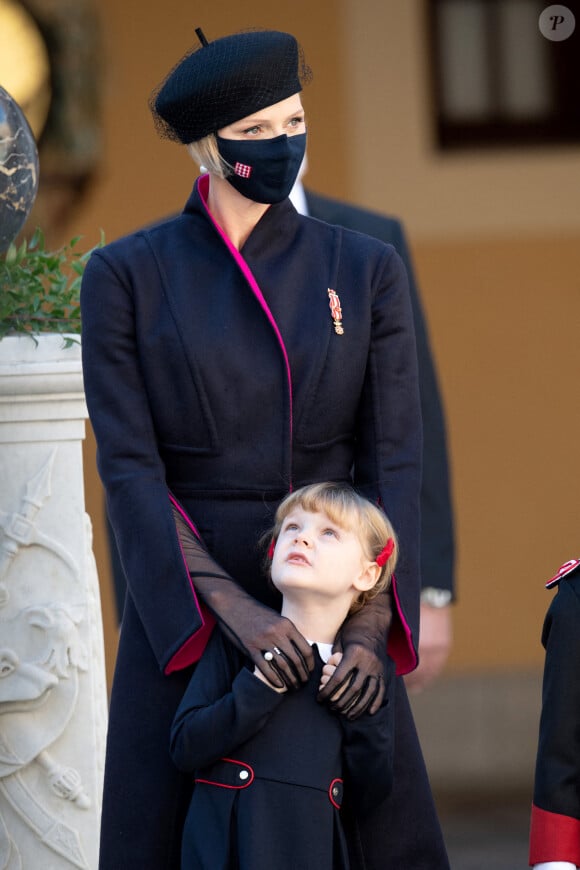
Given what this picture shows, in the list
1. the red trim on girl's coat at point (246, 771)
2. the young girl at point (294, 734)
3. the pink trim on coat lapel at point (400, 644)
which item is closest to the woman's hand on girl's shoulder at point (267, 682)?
the young girl at point (294, 734)

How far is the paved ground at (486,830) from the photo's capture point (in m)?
6.59

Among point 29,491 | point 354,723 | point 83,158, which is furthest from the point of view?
point 83,158

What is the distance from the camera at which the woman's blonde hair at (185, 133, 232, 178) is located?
10.2ft

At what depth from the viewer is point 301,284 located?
10.3 feet

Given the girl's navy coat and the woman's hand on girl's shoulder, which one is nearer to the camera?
the woman's hand on girl's shoulder

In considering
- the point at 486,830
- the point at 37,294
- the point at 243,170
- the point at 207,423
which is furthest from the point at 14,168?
the point at 486,830

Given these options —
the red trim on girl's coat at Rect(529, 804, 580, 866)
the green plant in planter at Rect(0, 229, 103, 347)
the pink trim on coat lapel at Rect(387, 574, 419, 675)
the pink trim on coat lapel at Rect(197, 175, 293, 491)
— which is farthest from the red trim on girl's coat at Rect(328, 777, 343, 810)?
the green plant in planter at Rect(0, 229, 103, 347)

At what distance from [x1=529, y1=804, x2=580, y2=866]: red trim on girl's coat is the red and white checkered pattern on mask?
3.49 feet

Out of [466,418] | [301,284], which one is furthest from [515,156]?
[301,284]

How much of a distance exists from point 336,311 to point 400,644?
52 cm

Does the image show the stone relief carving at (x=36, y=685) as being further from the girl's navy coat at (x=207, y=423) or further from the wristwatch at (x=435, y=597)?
the girl's navy coat at (x=207, y=423)

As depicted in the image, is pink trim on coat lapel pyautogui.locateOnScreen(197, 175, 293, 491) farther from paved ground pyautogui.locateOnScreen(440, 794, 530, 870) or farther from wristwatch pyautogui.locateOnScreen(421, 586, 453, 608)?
paved ground pyautogui.locateOnScreen(440, 794, 530, 870)

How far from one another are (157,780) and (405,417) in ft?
2.20

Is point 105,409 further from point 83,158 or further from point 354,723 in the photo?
point 83,158
